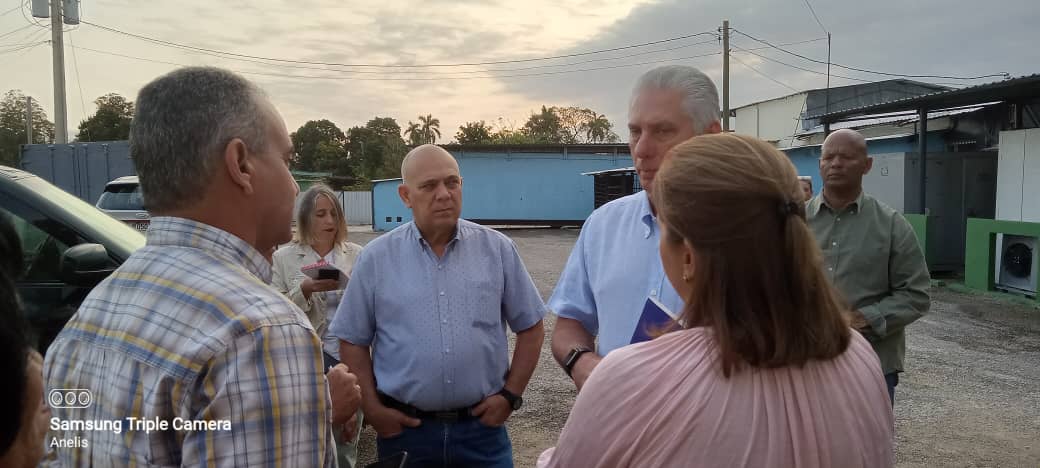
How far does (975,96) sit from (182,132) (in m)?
14.2

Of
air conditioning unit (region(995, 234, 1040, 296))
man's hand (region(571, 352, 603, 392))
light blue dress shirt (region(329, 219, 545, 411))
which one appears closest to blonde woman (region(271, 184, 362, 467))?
light blue dress shirt (region(329, 219, 545, 411))

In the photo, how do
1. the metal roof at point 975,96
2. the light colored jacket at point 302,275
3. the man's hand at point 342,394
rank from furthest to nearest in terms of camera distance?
1. the metal roof at point 975,96
2. the light colored jacket at point 302,275
3. the man's hand at point 342,394

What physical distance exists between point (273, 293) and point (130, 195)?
40.4 feet

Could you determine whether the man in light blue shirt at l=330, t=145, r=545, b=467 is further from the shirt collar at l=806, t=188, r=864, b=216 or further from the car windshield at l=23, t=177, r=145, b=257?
the shirt collar at l=806, t=188, r=864, b=216

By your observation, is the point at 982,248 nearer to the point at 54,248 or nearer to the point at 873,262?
the point at 873,262

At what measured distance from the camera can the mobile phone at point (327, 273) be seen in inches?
147

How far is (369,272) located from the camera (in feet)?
9.66

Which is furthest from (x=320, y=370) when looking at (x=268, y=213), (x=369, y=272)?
(x=369, y=272)

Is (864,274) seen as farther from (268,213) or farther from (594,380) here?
(268,213)

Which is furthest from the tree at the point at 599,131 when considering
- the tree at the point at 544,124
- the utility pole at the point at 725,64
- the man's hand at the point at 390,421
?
the man's hand at the point at 390,421

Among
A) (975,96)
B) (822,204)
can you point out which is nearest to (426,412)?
→ (822,204)

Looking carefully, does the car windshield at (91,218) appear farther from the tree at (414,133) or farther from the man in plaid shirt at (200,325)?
the tree at (414,133)

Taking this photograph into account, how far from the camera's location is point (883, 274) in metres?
3.49

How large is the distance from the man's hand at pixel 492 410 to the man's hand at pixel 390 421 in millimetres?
265
